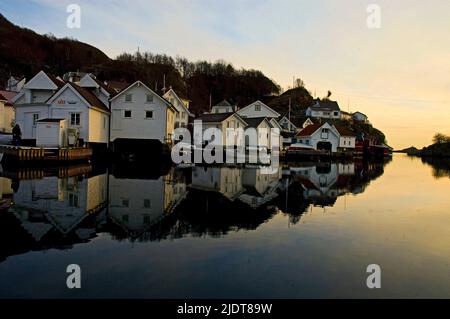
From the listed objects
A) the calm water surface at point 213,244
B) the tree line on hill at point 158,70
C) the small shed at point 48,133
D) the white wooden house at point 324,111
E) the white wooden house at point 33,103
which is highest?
the tree line on hill at point 158,70

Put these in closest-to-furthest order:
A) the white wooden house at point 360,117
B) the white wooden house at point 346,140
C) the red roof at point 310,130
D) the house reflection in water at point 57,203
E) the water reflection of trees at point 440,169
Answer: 1. the house reflection in water at point 57,203
2. the water reflection of trees at point 440,169
3. the red roof at point 310,130
4. the white wooden house at point 346,140
5. the white wooden house at point 360,117

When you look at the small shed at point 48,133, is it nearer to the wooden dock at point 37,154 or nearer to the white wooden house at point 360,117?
the wooden dock at point 37,154

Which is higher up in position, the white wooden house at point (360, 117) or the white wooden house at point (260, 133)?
the white wooden house at point (360, 117)

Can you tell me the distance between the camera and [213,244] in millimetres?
7512

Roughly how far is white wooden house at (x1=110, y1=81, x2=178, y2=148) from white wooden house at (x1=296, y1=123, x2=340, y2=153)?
30944 millimetres

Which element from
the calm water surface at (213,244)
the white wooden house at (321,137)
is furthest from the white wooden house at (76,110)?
the white wooden house at (321,137)

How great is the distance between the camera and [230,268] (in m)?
6.07

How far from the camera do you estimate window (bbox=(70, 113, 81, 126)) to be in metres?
29.9

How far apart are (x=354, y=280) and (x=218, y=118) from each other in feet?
139

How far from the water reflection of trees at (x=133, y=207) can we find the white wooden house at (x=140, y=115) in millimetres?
15682

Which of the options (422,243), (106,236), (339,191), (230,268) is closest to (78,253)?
(106,236)

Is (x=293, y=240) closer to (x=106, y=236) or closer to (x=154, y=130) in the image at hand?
(x=106, y=236)

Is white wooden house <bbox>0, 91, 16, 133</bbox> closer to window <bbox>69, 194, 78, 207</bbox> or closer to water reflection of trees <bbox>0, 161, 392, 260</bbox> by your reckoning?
water reflection of trees <bbox>0, 161, 392, 260</bbox>

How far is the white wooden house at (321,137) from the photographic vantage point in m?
58.6
